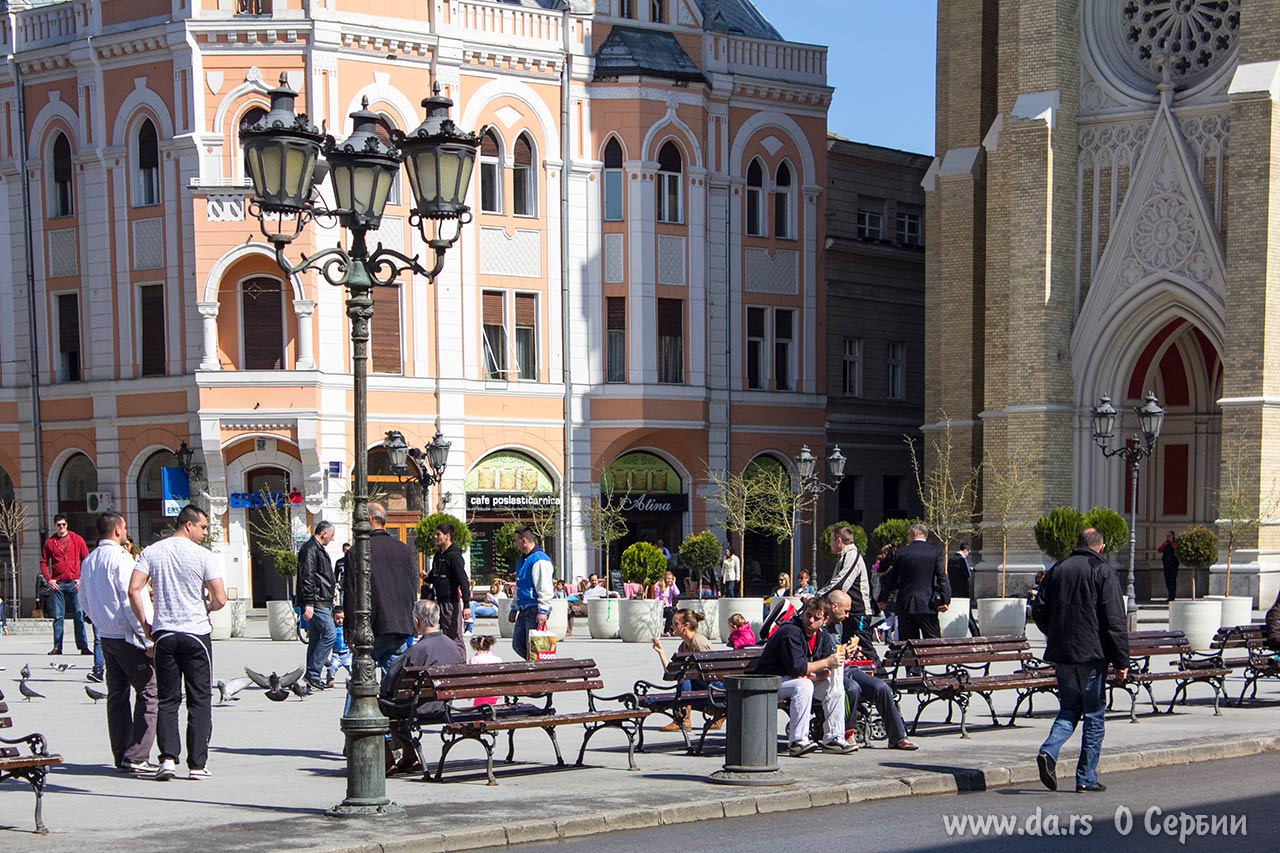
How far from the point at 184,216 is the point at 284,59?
394 centimetres

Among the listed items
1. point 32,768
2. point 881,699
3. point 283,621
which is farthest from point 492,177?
point 32,768

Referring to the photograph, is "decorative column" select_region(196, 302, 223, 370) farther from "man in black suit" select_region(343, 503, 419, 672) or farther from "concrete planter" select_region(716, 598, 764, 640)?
"man in black suit" select_region(343, 503, 419, 672)

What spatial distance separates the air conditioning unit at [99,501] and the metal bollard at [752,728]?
101ft

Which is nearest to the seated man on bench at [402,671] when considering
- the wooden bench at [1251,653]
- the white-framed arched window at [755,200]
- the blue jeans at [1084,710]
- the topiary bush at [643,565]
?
the blue jeans at [1084,710]

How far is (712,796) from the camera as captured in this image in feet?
41.8

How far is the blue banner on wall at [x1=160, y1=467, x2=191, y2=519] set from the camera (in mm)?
40875

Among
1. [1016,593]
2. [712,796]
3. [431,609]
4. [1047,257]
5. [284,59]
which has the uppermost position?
[284,59]

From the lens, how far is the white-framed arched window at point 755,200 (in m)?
46.6

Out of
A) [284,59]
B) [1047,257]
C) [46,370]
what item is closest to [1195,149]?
[1047,257]

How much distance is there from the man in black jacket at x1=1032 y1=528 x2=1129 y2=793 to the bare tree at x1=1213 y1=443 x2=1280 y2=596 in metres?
21.8

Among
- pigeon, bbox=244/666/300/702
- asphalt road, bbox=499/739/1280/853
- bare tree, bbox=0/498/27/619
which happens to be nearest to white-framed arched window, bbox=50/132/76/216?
bare tree, bbox=0/498/27/619

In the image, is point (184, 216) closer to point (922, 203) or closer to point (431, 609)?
point (922, 203)

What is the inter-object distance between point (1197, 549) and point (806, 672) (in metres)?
21.5

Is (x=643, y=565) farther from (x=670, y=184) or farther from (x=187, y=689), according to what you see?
(x=187, y=689)
